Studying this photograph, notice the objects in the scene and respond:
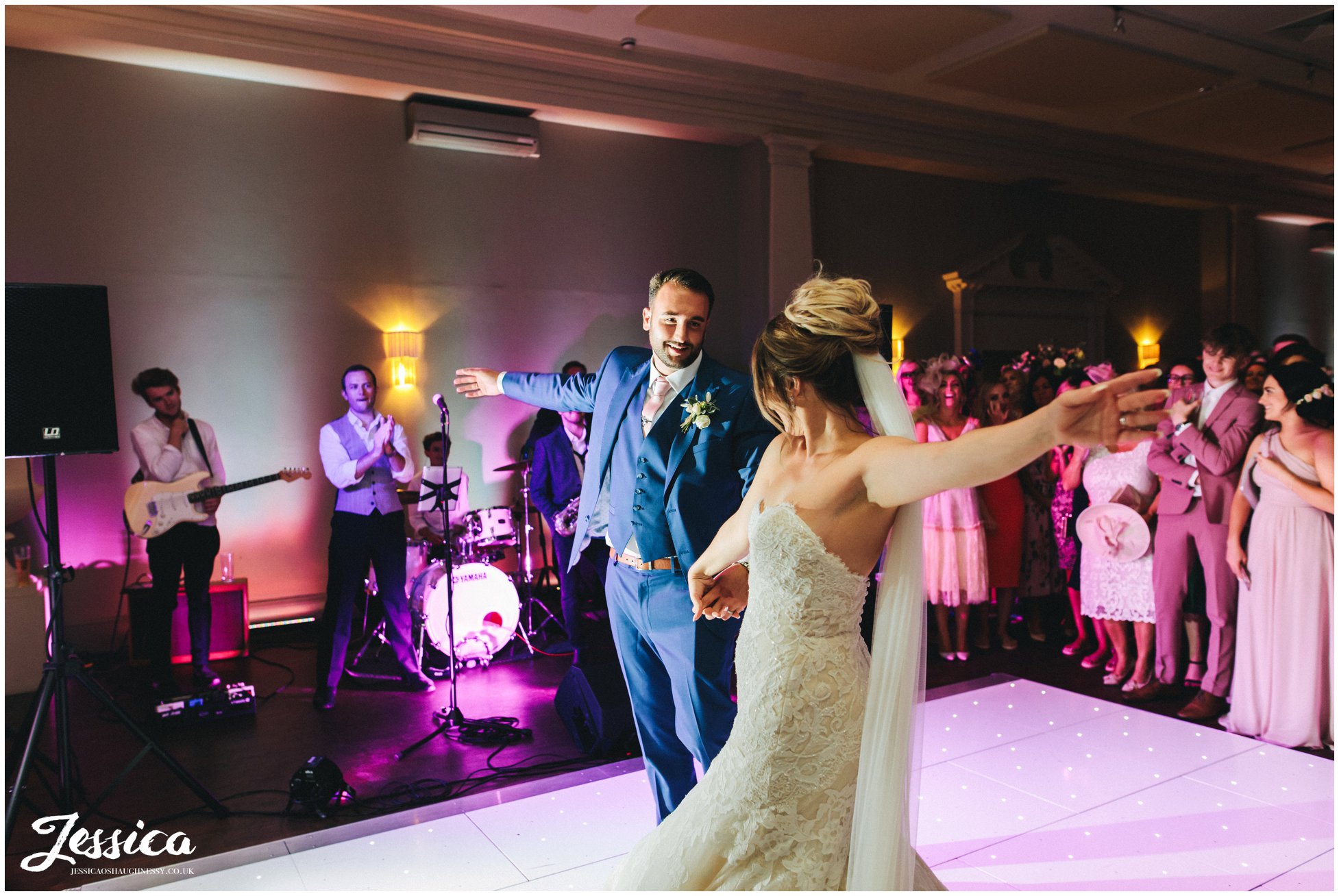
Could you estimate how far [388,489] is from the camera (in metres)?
5.24

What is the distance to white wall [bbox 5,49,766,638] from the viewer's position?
20.6 feet

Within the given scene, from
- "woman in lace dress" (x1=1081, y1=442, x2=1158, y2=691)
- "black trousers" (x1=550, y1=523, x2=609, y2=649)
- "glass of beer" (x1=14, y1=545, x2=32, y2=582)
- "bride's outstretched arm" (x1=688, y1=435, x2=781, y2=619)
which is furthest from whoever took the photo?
"glass of beer" (x1=14, y1=545, x2=32, y2=582)

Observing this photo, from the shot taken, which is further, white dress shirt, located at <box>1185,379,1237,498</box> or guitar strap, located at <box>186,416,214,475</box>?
guitar strap, located at <box>186,416,214,475</box>

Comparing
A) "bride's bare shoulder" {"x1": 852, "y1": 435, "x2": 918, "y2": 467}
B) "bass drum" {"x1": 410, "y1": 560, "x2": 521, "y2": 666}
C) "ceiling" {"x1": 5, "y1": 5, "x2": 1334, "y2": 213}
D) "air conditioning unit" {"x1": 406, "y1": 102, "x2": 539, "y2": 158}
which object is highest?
"ceiling" {"x1": 5, "y1": 5, "x2": 1334, "y2": 213}

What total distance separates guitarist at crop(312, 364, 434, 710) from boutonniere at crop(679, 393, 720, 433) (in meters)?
2.92

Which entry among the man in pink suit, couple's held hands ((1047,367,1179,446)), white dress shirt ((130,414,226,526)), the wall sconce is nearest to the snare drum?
white dress shirt ((130,414,226,526))

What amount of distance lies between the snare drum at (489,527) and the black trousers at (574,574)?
0.38 m

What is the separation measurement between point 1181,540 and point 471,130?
5737 millimetres

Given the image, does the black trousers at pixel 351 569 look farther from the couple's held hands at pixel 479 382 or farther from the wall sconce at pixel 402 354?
the wall sconce at pixel 402 354

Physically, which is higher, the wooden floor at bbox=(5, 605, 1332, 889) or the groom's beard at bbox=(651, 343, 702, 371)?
the groom's beard at bbox=(651, 343, 702, 371)

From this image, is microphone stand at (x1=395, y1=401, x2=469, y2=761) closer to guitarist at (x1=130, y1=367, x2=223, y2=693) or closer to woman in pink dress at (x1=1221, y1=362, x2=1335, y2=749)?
guitarist at (x1=130, y1=367, x2=223, y2=693)

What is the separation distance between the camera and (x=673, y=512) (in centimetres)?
271

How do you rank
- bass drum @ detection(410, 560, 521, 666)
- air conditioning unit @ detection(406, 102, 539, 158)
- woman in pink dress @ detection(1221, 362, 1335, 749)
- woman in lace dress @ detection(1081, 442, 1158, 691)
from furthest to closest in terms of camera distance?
air conditioning unit @ detection(406, 102, 539, 158) → bass drum @ detection(410, 560, 521, 666) → woman in lace dress @ detection(1081, 442, 1158, 691) → woman in pink dress @ detection(1221, 362, 1335, 749)

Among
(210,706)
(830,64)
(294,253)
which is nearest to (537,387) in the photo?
(210,706)
